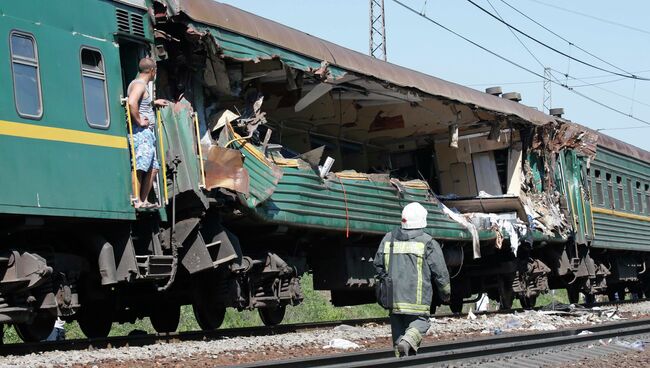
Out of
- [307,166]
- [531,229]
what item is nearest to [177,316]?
[307,166]

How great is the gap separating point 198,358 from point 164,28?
12.5 ft

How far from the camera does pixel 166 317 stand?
14336 mm

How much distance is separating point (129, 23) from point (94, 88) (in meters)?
0.86

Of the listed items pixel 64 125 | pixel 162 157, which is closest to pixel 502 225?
pixel 162 157

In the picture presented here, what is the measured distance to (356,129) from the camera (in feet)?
60.7

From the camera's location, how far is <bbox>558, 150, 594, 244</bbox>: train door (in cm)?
2192

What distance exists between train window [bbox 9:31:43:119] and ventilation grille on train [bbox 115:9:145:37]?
1.27 metres

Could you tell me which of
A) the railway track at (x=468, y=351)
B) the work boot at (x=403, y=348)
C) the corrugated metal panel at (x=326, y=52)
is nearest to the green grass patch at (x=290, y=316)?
the corrugated metal panel at (x=326, y=52)

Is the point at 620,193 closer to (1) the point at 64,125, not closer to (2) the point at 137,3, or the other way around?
(2) the point at 137,3

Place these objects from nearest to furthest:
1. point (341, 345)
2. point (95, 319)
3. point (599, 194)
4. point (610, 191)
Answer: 1. point (341, 345)
2. point (95, 319)
3. point (599, 194)
4. point (610, 191)

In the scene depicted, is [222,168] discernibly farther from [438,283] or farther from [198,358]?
[438,283]

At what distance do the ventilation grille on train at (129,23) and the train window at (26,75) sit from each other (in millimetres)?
1267

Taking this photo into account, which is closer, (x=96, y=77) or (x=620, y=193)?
(x=96, y=77)

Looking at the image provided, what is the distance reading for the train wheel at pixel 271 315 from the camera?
14.7m
